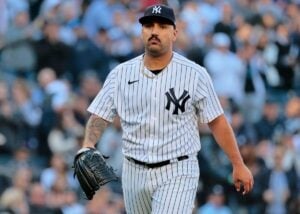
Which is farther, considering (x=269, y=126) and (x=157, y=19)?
(x=269, y=126)

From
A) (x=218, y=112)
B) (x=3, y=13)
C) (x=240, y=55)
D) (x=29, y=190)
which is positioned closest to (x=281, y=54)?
(x=240, y=55)

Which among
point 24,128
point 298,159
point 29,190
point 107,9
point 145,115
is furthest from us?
point 107,9

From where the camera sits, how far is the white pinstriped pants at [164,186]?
7211 mm

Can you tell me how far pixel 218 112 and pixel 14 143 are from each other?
6.32 m

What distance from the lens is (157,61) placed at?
7.30 meters

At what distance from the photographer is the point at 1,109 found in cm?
1319

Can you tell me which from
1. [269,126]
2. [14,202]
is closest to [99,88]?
[14,202]

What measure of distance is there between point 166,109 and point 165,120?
0.25 feet

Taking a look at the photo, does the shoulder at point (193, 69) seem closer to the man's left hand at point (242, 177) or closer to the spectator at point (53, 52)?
the man's left hand at point (242, 177)

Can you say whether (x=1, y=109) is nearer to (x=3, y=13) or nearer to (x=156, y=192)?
(x=3, y=13)

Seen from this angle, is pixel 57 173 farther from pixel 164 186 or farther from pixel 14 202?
pixel 164 186

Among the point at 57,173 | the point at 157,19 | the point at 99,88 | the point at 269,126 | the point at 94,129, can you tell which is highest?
the point at 157,19

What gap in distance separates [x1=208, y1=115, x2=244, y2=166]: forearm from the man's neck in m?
0.51

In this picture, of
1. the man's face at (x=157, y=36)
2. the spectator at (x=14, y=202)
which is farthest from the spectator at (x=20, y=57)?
the man's face at (x=157, y=36)
